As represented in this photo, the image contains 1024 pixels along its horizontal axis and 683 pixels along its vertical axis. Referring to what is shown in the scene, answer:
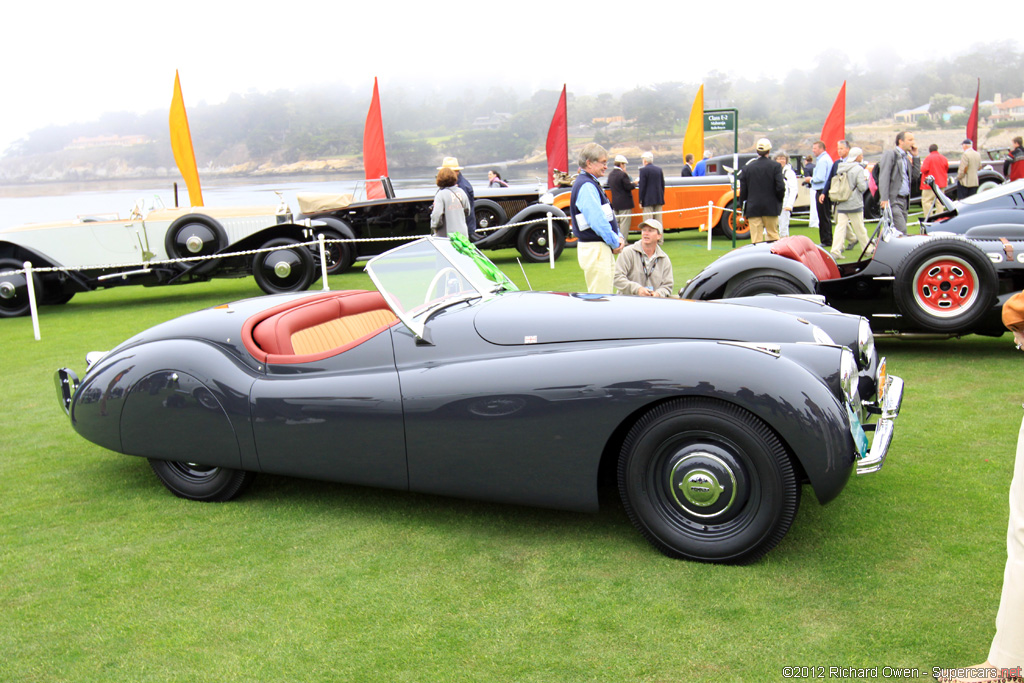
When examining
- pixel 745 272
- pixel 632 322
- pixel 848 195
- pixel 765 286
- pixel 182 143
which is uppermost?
pixel 182 143

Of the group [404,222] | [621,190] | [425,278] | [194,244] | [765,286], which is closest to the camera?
[425,278]

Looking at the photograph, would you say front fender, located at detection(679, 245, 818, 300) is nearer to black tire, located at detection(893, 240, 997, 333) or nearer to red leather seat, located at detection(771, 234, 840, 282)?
red leather seat, located at detection(771, 234, 840, 282)

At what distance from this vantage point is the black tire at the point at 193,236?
11.6 metres

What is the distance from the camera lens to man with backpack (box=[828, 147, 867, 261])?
10562mm

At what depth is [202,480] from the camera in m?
3.89

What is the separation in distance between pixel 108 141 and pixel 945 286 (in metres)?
127

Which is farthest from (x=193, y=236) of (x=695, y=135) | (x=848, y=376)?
(x=695, y=135)

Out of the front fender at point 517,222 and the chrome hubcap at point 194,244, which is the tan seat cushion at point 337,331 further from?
the front fender at point 517,222

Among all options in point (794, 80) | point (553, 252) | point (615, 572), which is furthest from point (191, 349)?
point (794, 80)

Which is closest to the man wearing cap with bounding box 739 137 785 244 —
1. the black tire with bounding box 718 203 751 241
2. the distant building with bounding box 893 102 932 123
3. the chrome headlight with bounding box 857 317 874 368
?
the black tire with bounding box 718 203 751 241

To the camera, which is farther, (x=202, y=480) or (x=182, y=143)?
(x=182, y=143)

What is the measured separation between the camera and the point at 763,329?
3340mm

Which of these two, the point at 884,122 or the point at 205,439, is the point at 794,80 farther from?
the point at 205,439

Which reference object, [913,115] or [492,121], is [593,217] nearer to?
[492,121]
